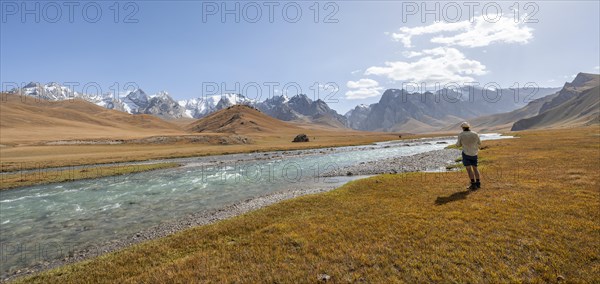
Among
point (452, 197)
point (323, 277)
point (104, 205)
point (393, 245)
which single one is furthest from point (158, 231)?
point (452, 197)

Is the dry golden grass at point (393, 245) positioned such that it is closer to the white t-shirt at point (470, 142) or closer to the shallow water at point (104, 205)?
the white t-shirt at point (470, 142)

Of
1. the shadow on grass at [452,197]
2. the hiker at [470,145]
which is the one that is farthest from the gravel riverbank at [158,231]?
the hiker at [470,145]

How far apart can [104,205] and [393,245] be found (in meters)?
30.0

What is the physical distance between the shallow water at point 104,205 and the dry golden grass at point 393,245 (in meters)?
7.61

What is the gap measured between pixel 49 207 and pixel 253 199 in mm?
21484

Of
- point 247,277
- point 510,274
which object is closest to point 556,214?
point 510,274

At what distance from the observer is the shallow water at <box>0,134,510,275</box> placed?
62.8 ft

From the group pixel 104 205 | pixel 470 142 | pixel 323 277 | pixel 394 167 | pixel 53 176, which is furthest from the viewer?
pixel 53 176

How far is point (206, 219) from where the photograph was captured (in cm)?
2228

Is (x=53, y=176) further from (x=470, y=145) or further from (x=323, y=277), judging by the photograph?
(x=470, y=145)

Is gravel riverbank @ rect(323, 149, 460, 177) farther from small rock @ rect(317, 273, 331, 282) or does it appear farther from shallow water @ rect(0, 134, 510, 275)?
small rock @ rect(317, 273, 331, 282)

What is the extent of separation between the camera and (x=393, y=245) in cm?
1220

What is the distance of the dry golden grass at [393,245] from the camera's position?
33.4 ft

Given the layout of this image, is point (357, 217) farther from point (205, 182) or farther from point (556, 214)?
point (205, 182)
